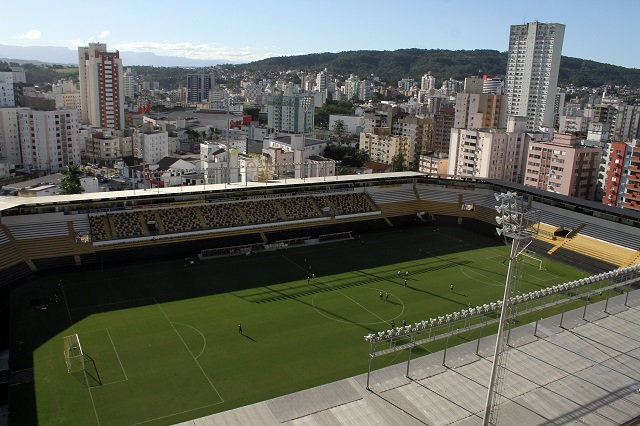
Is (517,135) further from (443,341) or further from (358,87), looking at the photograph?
(358,87)

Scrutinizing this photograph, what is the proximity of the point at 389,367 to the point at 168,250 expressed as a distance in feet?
58.5

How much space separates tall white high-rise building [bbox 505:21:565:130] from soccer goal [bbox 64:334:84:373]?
295ft

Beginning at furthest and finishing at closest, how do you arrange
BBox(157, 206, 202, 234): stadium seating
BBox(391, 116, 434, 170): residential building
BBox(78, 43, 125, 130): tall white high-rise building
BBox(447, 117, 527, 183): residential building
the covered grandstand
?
1. BBox(78, 43, 125, 130): tall white high-rise building
2. BBox(391, 116, 434, 170): residential building
3. BBox(447, 117, 527, 183): residential building
4. BBox(157, 206, 202, 234): stadium seating
5. the covered grandstand

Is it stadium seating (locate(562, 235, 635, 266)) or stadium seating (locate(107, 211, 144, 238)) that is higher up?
stadium seating (locate(107, 211, 144, 238))

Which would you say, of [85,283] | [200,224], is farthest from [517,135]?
[85,283]

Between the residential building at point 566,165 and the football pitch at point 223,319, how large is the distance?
1586 centimetres

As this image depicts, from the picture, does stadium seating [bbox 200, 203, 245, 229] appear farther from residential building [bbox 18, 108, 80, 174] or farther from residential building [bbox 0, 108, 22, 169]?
residential building [bbox 0, 108, 22, 169]

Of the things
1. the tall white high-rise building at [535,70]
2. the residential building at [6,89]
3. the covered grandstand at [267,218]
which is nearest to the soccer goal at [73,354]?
the covered grandstand at [267,218]

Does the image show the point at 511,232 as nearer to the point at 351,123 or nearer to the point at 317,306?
the point at 317,306

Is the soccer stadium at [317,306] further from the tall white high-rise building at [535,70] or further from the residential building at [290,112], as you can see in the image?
the tall white high-rise building at [535,70]

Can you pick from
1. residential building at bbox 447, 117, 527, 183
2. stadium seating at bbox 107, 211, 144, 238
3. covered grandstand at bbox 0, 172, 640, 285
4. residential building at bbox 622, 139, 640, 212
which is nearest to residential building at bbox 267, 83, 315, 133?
residential building at bbox 447, 117, 527, 183

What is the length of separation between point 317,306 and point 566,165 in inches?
1254

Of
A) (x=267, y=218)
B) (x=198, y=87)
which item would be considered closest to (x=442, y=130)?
(x=267, y=218)

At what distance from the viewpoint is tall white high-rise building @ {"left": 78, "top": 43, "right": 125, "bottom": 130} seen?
8462 cm
